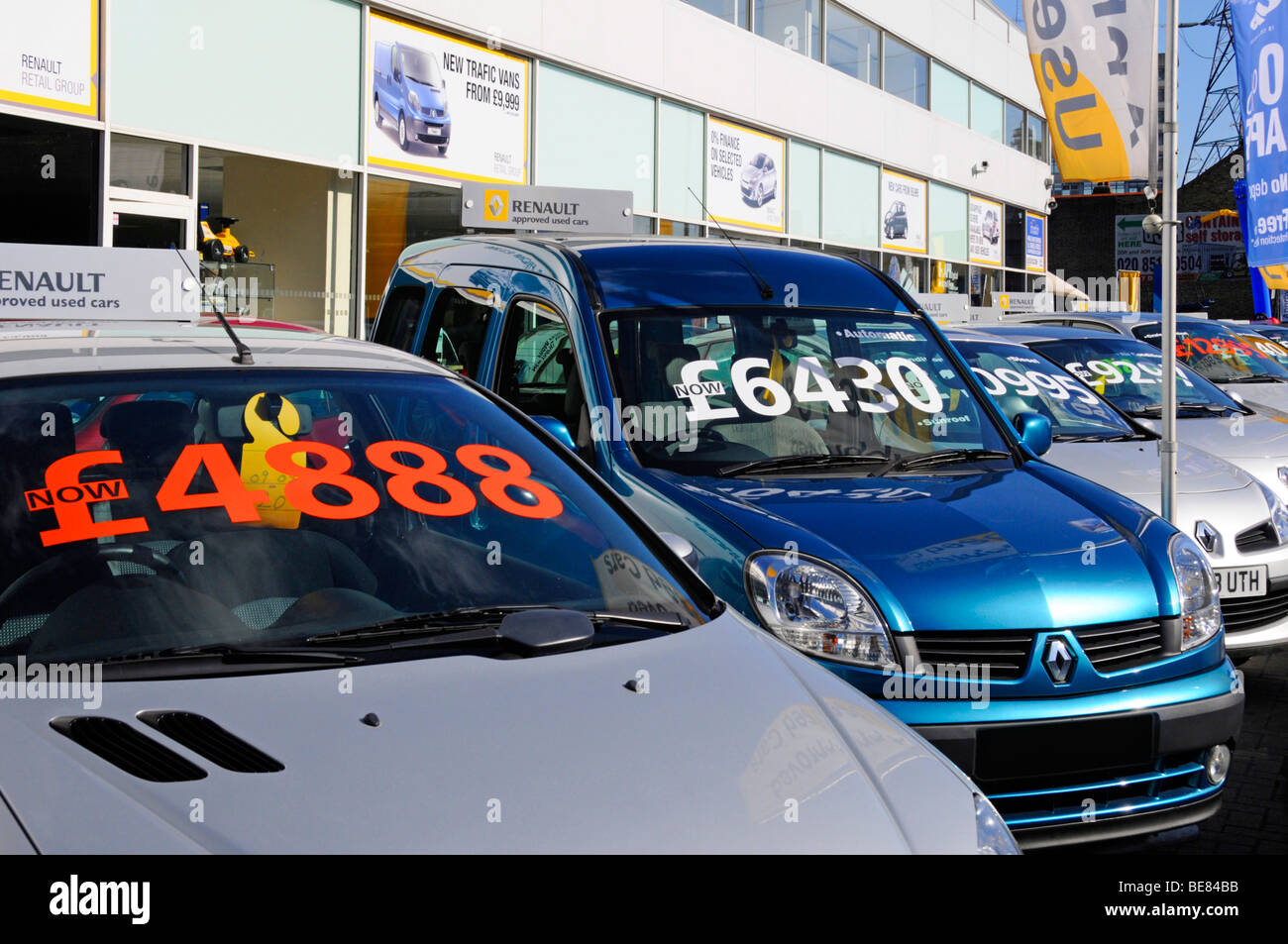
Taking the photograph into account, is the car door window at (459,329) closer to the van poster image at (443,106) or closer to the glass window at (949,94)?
the van poster image at (443,106)

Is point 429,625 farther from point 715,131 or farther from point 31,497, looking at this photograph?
point 715,131

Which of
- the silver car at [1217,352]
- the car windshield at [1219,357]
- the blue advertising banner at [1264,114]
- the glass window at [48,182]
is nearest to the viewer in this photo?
the blue advertising banner at [1264,114]

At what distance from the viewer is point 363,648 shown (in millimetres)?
2348

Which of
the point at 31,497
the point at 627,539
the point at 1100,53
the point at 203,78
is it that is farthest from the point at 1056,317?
the point at 31,497

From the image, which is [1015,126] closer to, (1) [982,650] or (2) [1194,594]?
(2) [1194,594]

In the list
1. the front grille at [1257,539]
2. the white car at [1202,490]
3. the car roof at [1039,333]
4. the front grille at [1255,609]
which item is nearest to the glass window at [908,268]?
the car roof at [1039,333]

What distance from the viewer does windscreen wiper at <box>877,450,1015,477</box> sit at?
470cm

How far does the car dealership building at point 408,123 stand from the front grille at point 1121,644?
935 cm

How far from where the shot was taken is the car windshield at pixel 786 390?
4.66 meters

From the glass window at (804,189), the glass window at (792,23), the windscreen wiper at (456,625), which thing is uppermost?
the glass window at (792,23)

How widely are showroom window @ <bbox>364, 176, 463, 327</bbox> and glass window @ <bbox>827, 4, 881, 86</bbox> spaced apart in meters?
10.4

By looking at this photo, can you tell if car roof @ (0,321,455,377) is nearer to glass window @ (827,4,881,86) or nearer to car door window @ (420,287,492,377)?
car door window @ (420,287,492,377)

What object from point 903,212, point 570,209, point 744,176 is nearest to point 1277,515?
point 570,209
